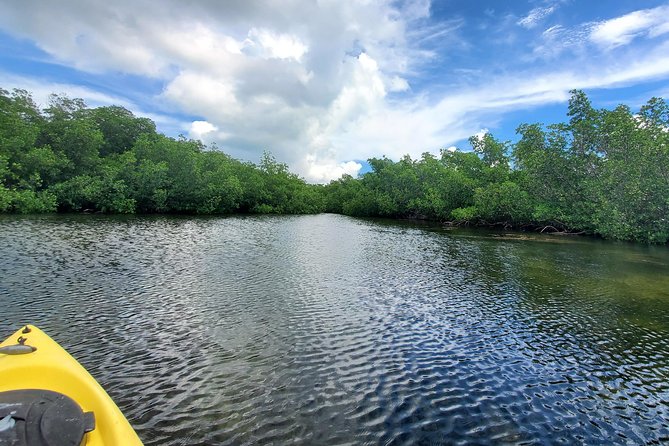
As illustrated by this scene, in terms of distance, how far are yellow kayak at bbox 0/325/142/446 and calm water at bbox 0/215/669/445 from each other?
6.26 feet

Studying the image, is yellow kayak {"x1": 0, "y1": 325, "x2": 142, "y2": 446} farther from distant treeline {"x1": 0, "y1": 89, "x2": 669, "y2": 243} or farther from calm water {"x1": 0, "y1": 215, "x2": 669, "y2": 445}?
distant treeline {"x1": 0, "y1": 89, "x2": 669, "y2": 243}

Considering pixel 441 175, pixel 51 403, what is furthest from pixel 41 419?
pixel 441 175

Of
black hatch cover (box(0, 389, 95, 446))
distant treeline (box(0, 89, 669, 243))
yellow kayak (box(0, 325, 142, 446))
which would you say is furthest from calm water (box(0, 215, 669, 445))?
distant treeline (box(0, 89, 669, 243))

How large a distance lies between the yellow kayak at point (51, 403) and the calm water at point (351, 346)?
191 centimetres

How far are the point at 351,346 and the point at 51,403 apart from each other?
316 inches

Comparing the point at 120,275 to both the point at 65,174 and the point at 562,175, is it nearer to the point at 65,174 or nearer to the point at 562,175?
the point at 65,174

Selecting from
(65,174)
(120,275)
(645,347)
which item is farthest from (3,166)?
(645,347)

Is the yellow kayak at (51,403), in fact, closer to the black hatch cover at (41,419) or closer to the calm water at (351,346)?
the black hatch cover at (41,419)

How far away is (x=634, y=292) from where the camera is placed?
19.6 metres

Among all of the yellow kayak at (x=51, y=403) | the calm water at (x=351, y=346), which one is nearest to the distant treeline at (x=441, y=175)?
the calm water at (x=351, y=346)

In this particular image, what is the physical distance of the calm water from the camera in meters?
7.54

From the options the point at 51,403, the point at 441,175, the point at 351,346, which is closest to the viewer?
the point at 51,403

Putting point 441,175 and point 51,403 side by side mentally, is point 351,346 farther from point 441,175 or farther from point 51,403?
point 441,175

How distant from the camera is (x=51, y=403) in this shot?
16.8 feet
